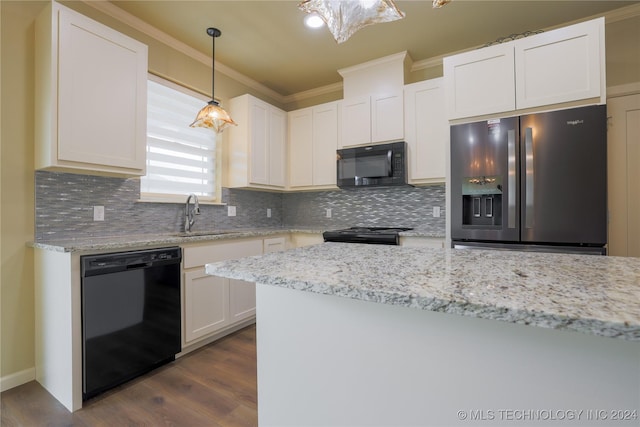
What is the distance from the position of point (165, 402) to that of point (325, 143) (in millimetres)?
2759

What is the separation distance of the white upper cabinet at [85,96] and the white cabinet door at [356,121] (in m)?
1.95

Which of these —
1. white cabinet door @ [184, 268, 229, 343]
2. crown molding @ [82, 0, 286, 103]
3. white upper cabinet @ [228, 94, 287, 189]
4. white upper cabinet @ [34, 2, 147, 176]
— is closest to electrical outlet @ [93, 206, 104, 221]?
white upper cabinet @ [34, 2, 147, 176]

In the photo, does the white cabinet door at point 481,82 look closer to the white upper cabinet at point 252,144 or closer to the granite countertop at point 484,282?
the granite countertop at point 484,282

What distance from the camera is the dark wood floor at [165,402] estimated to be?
159cm

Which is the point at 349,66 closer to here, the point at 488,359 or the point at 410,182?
the point at 410,182

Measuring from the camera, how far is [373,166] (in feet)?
10.2

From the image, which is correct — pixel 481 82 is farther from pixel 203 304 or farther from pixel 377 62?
pixel 203 304

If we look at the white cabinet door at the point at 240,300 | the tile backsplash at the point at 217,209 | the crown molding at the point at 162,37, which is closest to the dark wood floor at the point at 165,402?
the white cabinet door at the point at 240,300

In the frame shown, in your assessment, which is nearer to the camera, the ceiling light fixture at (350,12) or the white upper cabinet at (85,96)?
the ceiling light fixture at (350,12)

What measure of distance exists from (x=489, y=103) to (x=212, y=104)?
2.16m

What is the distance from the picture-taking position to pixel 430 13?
2.45 meters

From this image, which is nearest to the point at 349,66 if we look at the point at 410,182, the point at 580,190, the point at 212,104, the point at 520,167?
the point at 410,182

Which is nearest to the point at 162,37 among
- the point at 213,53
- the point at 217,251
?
the point at 213,53

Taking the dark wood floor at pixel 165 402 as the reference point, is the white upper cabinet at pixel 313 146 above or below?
above
